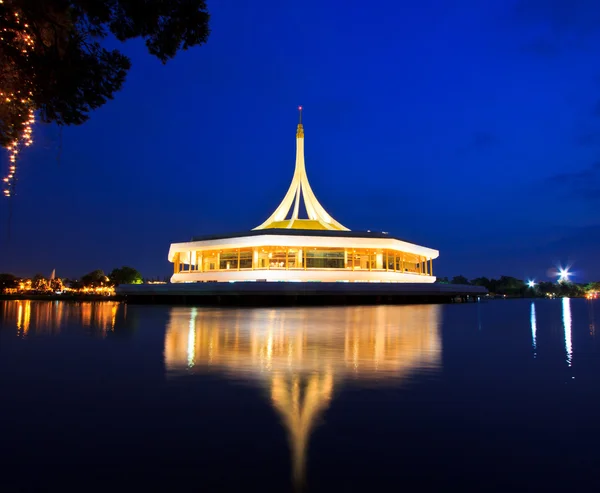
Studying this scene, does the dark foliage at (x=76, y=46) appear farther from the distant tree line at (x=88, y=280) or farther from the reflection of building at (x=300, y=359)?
the distant tree line at (x=88, y=280)

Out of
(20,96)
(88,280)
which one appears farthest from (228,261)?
(88,280)

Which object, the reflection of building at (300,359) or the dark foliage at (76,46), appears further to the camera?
the dark foliage at (76,46)

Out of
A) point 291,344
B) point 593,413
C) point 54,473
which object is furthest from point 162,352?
point 593,413

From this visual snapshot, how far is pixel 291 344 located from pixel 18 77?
6.59 m

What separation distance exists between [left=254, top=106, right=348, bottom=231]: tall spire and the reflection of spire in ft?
107

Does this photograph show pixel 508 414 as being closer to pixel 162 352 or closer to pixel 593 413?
pixel 593 413

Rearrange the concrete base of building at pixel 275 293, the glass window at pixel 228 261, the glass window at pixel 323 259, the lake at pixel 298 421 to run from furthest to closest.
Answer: the glass window at pixel 228 261
the glass window at pixel 323 259
the concrete base of building at pixel 275 293
the lake at pixel 298 421

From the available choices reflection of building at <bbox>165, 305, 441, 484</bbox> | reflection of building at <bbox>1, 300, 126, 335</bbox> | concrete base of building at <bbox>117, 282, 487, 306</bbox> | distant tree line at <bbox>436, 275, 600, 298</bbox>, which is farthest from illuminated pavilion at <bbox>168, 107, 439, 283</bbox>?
distant tree line at <bbox>436, 275, 600, 298</bbox>

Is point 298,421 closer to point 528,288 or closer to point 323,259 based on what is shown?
point 323,259

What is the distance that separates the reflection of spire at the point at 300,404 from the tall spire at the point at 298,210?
3261 centimetres

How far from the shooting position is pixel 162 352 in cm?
707

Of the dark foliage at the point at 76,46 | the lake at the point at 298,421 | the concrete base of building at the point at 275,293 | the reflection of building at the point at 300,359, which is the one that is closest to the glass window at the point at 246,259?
the concrete base of building at the point at 275,293

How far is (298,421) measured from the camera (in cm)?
352

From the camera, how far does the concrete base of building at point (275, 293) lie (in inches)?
997
